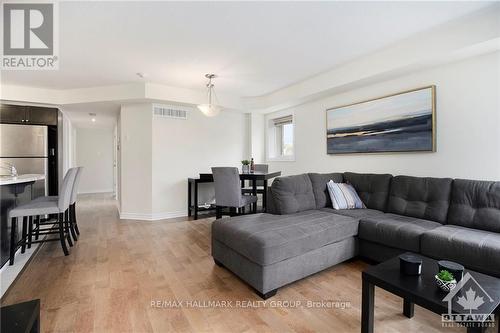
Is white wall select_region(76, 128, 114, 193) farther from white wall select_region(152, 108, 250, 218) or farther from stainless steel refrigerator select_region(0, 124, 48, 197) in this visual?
white wall select_region(152, 108, 250, 218)

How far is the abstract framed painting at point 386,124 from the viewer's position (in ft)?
9.51

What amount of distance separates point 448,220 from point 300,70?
265cm

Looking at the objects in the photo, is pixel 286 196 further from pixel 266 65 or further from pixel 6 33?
pixel 6 33

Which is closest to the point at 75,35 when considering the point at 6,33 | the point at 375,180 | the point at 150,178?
the point at 6,33

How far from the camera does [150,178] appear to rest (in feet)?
14.9

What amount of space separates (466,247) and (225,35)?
2907 mm

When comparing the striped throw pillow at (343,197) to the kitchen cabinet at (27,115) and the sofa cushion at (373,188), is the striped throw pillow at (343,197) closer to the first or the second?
the sofa cushion at (373,188)

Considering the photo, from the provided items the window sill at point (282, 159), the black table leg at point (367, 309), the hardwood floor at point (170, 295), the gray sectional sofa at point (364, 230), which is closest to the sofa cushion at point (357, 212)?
the gray sectional sofa at point (364, 230)

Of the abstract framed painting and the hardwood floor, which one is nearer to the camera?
the hardwood floor

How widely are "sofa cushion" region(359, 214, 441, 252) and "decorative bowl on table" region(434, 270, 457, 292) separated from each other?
0.94 meters

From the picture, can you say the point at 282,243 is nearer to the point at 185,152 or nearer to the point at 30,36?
the point at 30,36

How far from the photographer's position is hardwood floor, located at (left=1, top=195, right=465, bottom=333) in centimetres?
163

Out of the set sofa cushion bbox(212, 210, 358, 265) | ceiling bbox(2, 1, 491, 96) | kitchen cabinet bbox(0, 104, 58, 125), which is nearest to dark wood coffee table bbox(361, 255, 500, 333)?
sofa cushion bbox(212, 210, 358, 265)

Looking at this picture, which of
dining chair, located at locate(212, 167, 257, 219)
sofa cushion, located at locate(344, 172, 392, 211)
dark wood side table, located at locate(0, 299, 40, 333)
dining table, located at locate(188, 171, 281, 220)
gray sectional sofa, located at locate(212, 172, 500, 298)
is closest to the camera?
dark wood side table, located at locate(0, 299, 40, 333)
